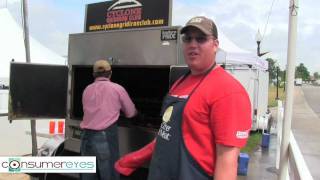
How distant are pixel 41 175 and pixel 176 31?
2587mm

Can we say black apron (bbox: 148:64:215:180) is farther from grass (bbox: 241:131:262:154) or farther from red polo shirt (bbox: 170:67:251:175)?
grass (bbox: 241:131:262:154)

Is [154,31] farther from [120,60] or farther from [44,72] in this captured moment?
[44,72]

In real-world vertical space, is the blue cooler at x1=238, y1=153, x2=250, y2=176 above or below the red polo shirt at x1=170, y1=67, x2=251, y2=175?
below

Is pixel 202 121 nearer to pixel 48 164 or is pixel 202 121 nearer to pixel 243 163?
pixel 48 164

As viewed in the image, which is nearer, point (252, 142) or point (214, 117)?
point (214, 117)

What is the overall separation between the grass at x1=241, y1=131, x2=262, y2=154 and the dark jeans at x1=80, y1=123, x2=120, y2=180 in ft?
20.7

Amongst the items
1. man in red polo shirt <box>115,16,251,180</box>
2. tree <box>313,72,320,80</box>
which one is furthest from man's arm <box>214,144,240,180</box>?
tree <box>313,72,320,80</box>

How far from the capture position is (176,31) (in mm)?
4039

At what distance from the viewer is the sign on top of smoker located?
4.50 meters

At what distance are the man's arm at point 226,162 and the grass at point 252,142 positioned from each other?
8520 mm

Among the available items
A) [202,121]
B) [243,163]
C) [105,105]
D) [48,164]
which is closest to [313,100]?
[243,163]

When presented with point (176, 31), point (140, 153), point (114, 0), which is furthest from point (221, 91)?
point (114, 0)

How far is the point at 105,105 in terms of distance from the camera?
455cm

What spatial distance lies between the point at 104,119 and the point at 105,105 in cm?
15
